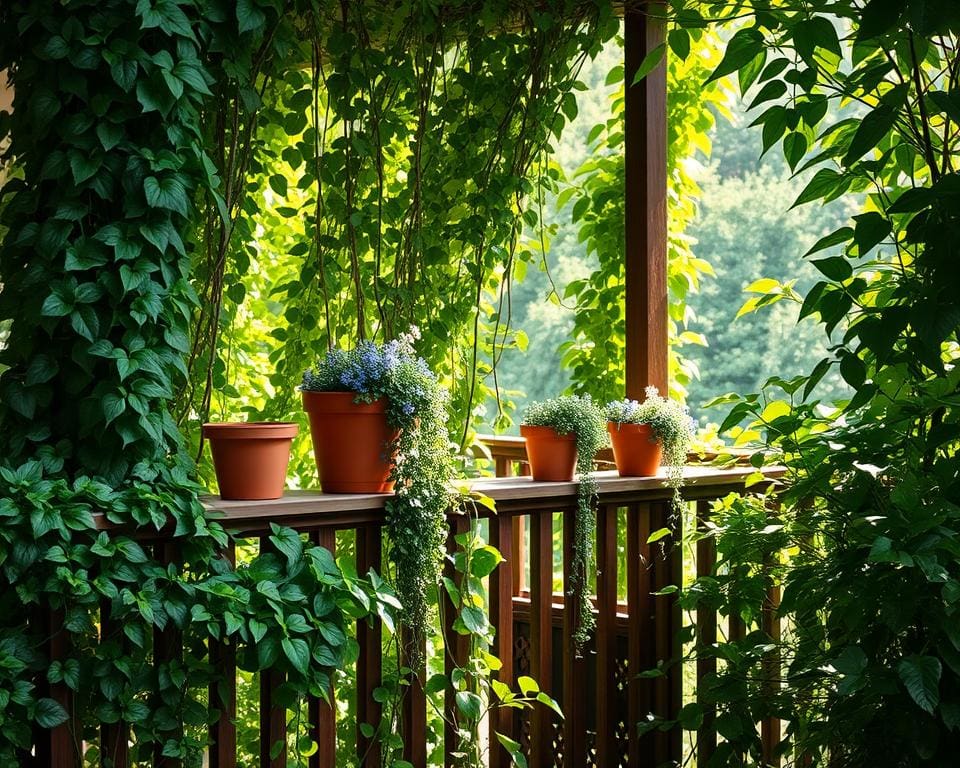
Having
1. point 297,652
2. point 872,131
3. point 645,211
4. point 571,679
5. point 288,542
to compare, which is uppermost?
point 645,211

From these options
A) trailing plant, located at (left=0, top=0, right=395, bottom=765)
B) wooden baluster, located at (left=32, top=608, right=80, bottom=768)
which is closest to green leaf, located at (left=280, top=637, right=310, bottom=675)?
trailing plant, located at (left=0, top=0, right=395, bottom=765)

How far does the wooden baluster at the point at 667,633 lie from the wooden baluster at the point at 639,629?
0.02m

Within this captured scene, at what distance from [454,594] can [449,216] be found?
1.12 metres

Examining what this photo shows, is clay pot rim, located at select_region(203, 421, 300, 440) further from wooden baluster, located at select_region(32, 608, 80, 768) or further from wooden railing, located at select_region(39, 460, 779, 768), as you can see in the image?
wooden baluster, located at select_region(32, 608, 80, 768)

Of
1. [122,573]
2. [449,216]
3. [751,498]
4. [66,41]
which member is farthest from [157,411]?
[751,498]

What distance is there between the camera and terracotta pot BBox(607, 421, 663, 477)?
Result: 9.84 ft

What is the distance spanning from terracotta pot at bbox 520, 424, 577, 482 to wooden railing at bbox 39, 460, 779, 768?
0.20 feet

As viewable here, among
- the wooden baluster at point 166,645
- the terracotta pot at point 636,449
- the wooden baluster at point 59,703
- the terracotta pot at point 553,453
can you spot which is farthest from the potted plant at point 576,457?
the wooden baluster at point 59,703

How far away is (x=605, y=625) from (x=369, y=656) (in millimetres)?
723

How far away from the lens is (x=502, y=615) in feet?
9.02

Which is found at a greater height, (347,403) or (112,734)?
(347,403)

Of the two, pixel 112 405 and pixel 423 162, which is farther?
pixel 423 162

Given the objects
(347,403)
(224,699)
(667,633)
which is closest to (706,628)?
(667,633)

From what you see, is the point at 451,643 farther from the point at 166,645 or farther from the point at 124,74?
the point at 124,74
